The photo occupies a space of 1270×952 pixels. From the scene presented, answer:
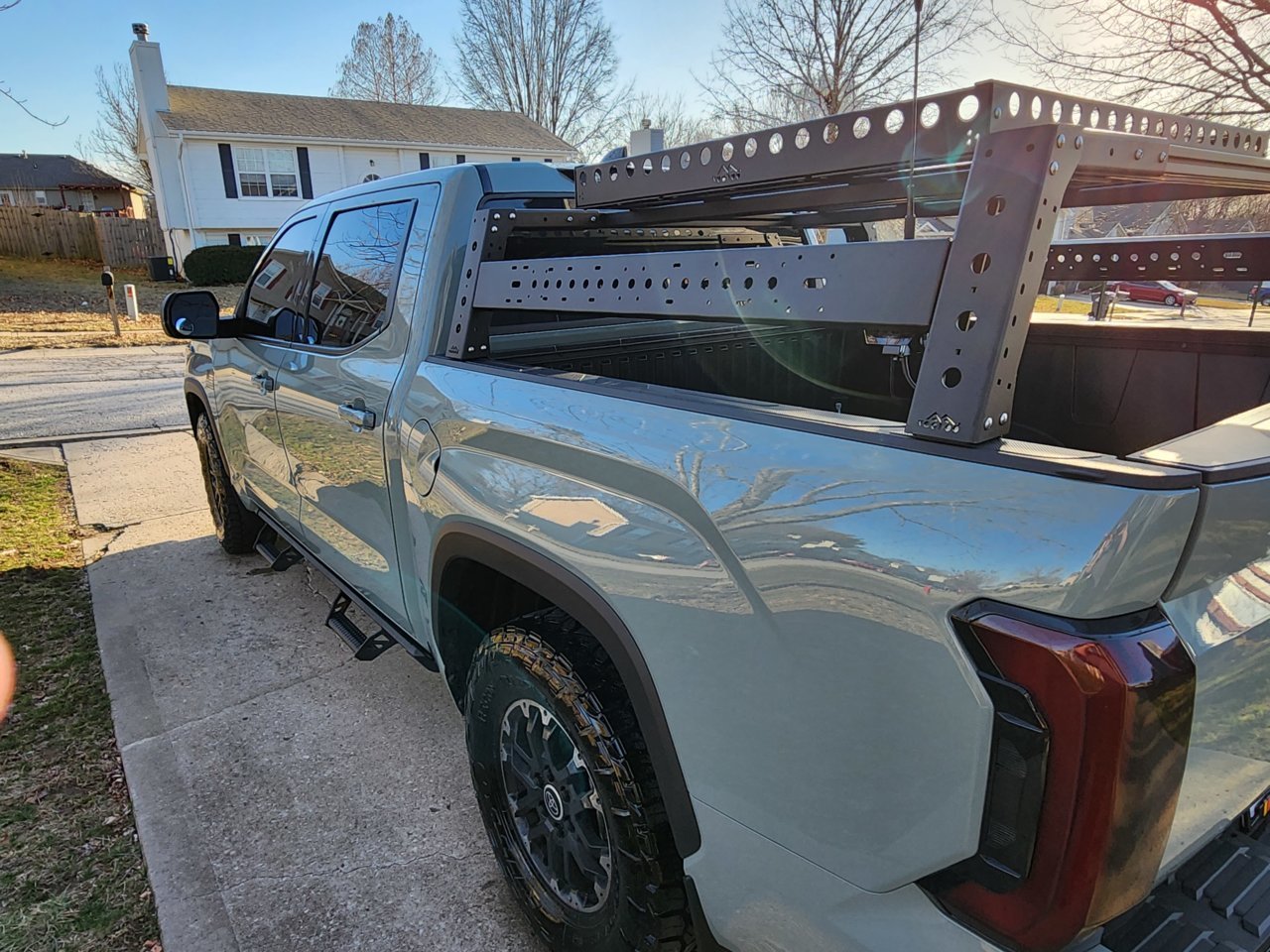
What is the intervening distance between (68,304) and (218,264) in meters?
4.83

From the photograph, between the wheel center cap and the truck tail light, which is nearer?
the truck tail light

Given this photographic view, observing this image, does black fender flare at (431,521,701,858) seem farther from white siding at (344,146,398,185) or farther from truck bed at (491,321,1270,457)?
white siding at (344,146,398,185)

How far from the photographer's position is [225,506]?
5.07 meters

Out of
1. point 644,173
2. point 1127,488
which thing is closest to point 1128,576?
point 1127,488

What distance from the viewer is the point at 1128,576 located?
1.01 metres

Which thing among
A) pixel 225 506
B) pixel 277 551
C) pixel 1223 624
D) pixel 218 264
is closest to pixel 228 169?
pixel 218 264

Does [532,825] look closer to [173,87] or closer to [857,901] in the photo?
[857,901]

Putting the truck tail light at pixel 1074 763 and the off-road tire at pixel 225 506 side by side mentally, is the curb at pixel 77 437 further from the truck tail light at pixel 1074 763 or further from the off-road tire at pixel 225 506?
the truck tail light at pixel 1074 763

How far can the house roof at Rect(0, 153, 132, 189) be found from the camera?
193 ft

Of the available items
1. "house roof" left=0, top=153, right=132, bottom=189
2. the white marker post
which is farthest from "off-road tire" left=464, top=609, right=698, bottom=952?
"house roof" left=0, top=153, right=132, bottom=189

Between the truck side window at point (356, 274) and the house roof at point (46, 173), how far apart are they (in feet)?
223

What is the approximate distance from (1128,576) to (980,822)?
388 millimetres

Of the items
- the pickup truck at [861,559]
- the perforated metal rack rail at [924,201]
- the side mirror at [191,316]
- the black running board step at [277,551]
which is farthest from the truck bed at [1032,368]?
the black running board step at [277,551]

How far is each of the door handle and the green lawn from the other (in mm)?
1553
